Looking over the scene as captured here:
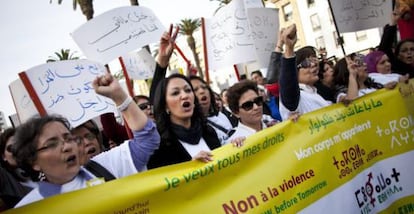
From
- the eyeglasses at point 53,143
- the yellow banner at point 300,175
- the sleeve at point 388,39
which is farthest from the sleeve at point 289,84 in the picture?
the sleeve at point 388,39

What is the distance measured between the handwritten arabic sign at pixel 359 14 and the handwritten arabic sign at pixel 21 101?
3.21m

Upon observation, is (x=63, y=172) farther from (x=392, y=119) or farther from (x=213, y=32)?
(x=213, y=32)

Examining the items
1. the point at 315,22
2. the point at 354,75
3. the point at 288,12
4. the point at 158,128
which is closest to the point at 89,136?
the point at 158,128

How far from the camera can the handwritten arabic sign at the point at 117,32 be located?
12.0 feet

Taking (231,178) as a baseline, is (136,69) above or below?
above

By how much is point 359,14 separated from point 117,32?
111 inches

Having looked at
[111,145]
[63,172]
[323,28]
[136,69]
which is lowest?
[323,28]

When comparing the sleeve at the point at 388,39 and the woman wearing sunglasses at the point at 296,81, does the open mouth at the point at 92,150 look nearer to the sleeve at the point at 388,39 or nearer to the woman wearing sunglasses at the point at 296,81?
the woman wearing sunglasses at the point at 296,81

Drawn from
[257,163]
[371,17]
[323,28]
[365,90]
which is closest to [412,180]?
[365,90]

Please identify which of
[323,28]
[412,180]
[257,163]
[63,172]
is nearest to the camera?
[63,172]

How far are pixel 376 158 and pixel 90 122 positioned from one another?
2.15 m

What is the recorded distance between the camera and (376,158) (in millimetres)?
3080

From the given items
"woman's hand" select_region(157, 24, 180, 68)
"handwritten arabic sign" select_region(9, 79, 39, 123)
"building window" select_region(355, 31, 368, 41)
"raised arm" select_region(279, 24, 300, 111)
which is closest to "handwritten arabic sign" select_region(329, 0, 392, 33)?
"raised arm" select_region(279, 24, 300, 111)

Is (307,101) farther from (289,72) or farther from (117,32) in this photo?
(117,32)
